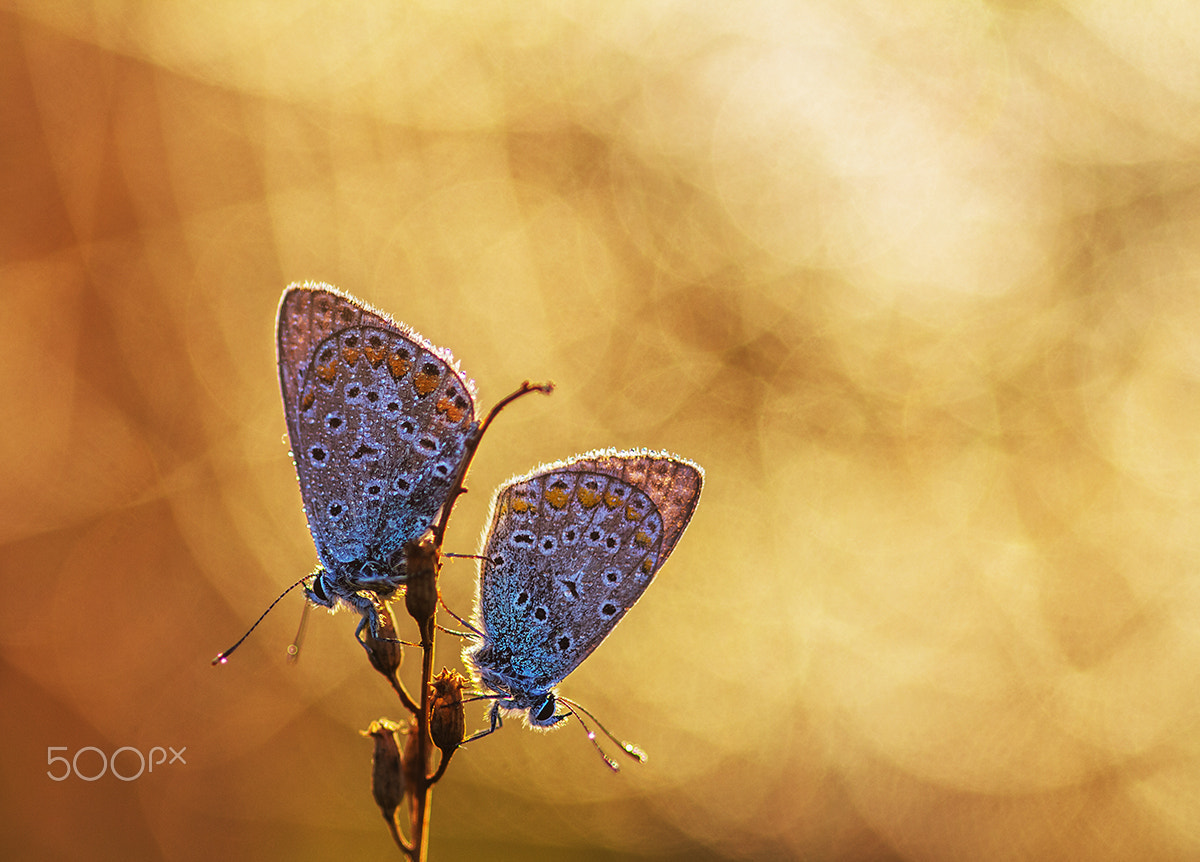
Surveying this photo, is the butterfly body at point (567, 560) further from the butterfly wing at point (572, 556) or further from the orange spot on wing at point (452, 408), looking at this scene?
the orange spot on wing at point (452, 408)

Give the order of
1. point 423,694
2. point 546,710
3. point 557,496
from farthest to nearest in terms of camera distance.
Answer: point 546,710
point 557,496
point 423,694

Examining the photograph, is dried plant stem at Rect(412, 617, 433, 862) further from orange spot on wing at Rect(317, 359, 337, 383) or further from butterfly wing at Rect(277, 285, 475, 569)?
orange spot on wing at Rect(317, 359, 337, 383)

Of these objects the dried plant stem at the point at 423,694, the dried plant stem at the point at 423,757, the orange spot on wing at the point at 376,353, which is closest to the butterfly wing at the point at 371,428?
the orange spot on wing at the point at 376,353

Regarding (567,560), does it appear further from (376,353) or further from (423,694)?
(376,353)

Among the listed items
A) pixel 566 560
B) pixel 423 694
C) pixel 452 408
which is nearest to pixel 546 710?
pixel 566 560

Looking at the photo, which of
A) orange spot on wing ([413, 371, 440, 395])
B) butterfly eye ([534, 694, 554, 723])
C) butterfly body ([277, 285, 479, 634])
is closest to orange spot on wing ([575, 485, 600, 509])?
butterfly body ([277, 285, 479, 634])

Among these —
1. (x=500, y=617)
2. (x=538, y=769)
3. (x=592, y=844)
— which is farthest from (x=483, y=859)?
(x=500, y=617)
